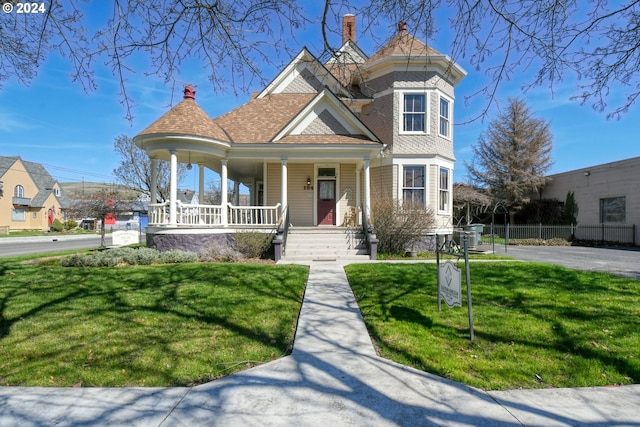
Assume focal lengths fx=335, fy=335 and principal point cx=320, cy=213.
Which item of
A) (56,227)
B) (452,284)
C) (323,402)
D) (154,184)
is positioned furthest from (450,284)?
(56,227)

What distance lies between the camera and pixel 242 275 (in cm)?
853

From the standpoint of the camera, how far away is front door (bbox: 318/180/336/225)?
16141 mm

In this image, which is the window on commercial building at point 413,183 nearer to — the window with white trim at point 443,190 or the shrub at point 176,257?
the window with white trim at point 443,190

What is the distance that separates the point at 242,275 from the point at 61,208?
52947 mm

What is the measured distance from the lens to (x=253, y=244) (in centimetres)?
1280

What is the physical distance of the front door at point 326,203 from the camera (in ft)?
53.0

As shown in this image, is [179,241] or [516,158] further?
[516,158]

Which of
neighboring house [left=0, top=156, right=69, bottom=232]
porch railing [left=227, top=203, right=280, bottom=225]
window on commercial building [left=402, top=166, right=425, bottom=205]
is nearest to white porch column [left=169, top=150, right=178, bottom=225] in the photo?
porch railing [left=227, top=203, right=280, bottom=225]

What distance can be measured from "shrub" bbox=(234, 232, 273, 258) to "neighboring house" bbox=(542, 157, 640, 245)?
22754 mm

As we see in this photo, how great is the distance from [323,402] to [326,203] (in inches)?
525

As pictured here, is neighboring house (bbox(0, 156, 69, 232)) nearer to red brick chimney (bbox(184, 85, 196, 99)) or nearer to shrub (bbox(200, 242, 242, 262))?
red brick chimney (bbox(184, 85, 196, 99))

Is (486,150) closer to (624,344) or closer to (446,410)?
(624,344)

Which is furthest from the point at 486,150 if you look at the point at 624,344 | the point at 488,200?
the point at 624,344

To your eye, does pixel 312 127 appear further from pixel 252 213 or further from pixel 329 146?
pixel 252 213
